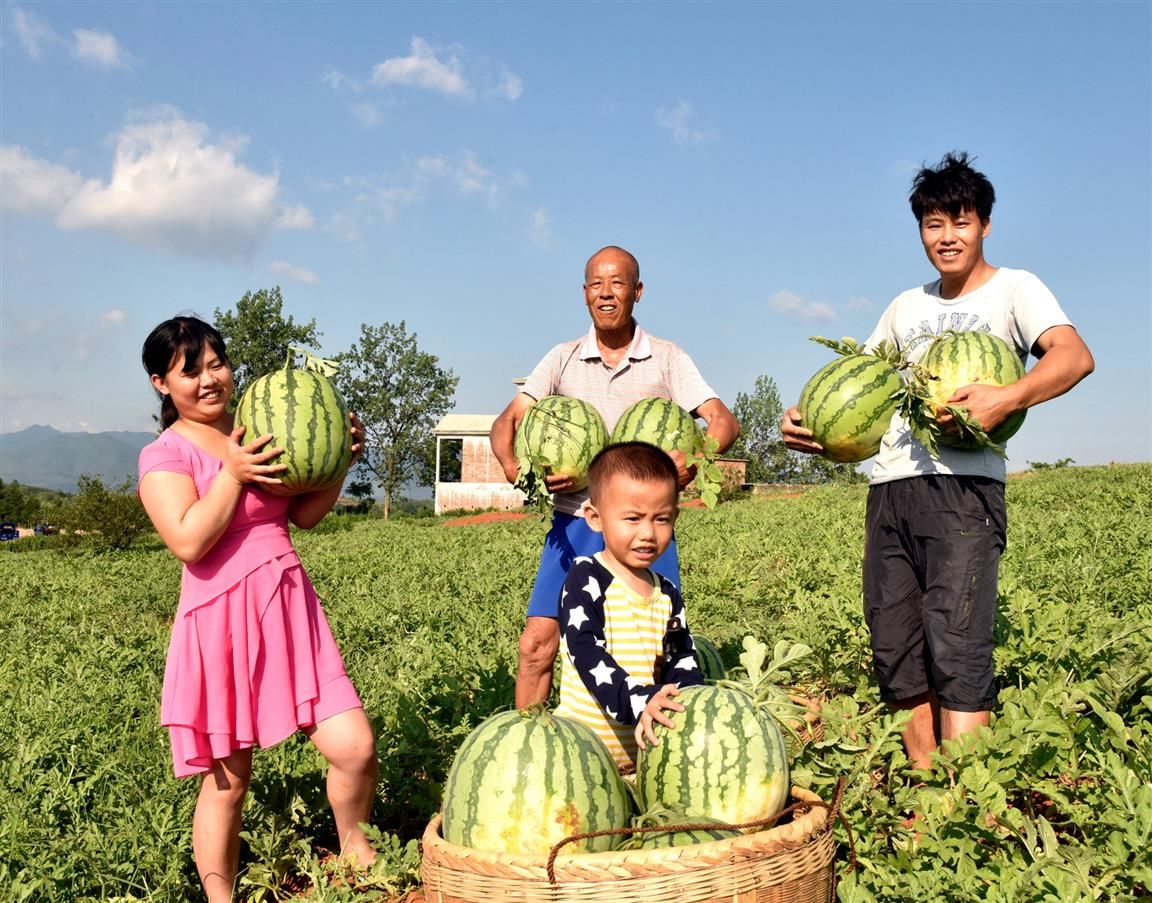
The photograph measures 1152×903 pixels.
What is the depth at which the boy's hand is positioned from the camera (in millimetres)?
2787

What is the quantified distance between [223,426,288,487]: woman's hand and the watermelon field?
1.41m

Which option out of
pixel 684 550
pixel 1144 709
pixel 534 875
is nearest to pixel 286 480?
pixel 534 875

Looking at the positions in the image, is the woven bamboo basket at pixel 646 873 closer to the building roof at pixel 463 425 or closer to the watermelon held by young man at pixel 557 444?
the watermelon held by young man at pixel 557 444

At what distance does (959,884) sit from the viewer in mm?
2658

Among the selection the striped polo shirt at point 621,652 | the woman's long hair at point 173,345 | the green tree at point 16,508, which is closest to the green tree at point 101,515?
the woman's long hair at point 173,345

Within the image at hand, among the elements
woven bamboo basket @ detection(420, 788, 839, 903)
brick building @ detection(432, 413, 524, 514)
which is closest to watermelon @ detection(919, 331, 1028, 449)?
woven bamboo basket @ detection(420, 788, 839, 903)

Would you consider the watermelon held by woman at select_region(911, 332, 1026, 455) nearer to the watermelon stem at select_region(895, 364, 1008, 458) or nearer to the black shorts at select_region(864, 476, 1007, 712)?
the watermelon stem at select_region(895, 364, 1008, 458)

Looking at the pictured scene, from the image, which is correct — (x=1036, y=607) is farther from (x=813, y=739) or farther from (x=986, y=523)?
(x=813, y=739)

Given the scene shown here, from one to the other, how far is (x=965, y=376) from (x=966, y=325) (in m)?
0.49

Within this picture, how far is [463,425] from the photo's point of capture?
173ft

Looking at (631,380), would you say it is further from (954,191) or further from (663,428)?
(954,191)

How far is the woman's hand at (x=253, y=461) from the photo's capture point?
313 cm

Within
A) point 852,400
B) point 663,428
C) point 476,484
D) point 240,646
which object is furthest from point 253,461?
point 476,484

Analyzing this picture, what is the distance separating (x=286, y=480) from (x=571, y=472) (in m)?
1.13
